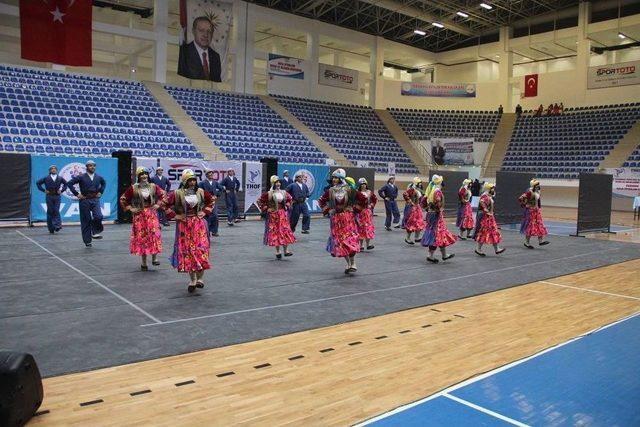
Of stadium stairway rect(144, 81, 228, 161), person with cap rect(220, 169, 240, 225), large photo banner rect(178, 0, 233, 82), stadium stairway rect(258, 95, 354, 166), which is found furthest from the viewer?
stadium stairway rect(258, 95, 354, 166)

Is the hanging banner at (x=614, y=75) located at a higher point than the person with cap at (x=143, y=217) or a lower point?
higher

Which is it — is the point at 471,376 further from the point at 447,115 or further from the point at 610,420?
the point at 447,115

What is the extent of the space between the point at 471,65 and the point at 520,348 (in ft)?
118

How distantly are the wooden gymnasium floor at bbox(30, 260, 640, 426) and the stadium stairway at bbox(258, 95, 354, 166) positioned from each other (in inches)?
860

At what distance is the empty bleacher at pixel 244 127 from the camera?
80.2 ft

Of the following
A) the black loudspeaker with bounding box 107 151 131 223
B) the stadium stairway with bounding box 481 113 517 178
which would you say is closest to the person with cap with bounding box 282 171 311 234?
the black loudspeaker with bounding box 107 151 131 223

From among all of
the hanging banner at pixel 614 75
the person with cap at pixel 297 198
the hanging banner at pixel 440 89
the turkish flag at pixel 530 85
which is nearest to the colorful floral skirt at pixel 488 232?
the person with cap at pixel 297 198

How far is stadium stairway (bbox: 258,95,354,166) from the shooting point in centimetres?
2819

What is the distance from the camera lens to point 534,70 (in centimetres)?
3653

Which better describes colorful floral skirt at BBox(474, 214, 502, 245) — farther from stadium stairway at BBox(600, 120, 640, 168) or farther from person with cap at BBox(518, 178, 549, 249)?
stadium stairway at BBox(600, 120, 640, 168)

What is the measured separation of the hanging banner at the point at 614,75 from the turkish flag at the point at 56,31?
92.2ft

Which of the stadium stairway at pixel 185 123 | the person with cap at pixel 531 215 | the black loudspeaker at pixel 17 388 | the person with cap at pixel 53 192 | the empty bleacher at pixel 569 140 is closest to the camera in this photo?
the black loudspeaker at pixel 17 388

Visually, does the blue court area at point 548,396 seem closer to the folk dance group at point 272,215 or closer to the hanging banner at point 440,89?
the folk dance group at point 272,215

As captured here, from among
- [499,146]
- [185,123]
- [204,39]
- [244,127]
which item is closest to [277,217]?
[185,123]
